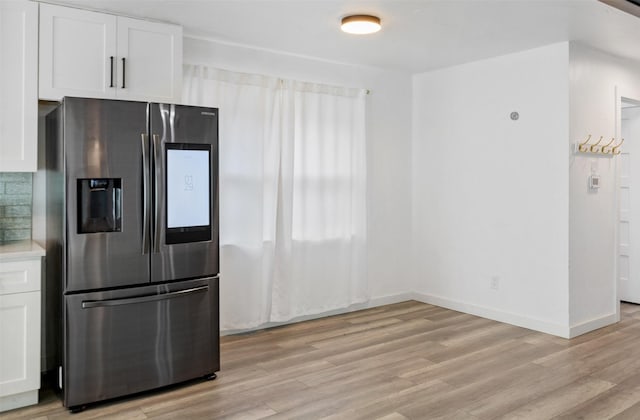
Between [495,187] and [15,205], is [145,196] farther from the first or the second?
[495,187]

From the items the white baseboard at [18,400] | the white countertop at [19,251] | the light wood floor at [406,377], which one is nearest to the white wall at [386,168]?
the light wood floor at [406,377]

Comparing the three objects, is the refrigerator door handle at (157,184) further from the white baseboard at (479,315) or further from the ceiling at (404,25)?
the white baseboard at (479,315)

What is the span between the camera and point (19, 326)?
2.82 meters

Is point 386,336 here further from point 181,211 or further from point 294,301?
point 181,211

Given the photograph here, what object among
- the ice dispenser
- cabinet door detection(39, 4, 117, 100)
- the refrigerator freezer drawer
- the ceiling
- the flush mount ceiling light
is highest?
the ceiling

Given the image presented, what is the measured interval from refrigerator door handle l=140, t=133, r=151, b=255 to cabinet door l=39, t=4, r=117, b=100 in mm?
595

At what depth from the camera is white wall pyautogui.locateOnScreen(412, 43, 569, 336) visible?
4289 millimetres

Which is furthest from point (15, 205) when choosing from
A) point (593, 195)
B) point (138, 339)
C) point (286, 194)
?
point (593, 195)

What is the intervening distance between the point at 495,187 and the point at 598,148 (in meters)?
0.93

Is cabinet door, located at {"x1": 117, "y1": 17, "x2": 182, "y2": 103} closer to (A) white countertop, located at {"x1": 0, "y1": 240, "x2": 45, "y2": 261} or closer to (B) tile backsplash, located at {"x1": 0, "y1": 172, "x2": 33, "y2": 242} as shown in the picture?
(B) tile backsplash, located at {"x1": 0, "y1": 172, "x2": 33, "y2": 242}

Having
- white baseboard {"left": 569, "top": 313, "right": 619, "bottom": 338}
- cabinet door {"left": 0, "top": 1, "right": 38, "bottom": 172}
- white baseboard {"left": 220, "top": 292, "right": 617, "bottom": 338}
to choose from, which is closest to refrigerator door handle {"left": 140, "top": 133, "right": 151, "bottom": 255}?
cabinet door {"left": 0, "top": 1, "right": 38, "bottom": 172}

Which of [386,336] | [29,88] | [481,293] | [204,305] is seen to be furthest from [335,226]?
[29,88]

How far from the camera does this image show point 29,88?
9.97 ft

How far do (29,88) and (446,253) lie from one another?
4009mm
